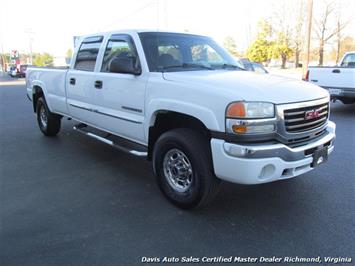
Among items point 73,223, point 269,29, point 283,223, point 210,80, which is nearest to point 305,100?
point 210,80

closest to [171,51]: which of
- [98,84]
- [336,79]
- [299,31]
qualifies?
[98,84]

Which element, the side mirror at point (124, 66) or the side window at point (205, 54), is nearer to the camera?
the side mirror at point (124, 66)

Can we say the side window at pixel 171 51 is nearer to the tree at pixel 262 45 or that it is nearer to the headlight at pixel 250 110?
the headlight at pixel 250 110

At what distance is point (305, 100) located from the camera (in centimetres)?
337

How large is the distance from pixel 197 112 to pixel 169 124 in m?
0.79

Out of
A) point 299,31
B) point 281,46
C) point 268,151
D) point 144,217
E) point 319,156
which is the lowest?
point 144,217

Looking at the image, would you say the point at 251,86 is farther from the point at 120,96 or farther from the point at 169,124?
the point at 120,96

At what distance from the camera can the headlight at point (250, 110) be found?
3.04 m

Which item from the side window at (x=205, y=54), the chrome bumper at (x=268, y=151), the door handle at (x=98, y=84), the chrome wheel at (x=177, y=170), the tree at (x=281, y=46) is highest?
the tree at (x=281, y=46)

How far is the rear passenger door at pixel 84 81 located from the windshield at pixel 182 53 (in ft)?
3.71

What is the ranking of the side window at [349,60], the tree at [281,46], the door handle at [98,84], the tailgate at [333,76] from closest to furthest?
the door handle at [98,84] < the tailgate at [333,76] < the side window at [349,60] < the tree at [281,46]

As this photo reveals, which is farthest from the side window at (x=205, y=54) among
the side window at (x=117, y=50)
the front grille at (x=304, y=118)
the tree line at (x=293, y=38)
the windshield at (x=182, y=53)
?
the tree line at (x=293, y=38)

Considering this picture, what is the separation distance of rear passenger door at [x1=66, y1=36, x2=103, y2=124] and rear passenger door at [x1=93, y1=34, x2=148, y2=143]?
20 centimetres

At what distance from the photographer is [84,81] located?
5195mm
